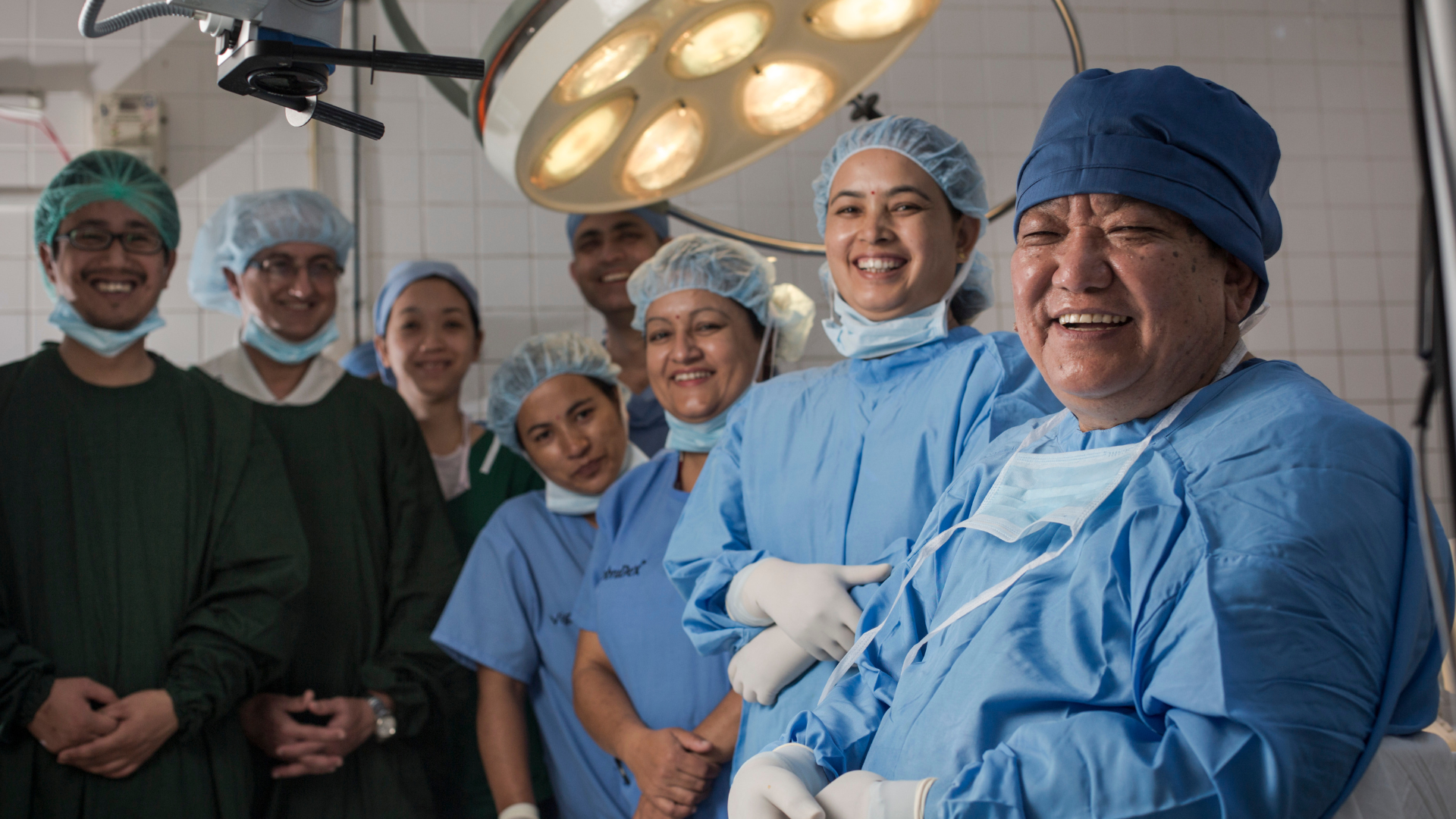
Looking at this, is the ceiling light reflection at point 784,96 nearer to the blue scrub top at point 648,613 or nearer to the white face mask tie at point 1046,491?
the white face mask tie at point 1046,491

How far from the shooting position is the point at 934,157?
155cm

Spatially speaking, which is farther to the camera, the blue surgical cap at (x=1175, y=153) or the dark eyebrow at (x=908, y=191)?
the dark eyebrow at (x=908, y=191)

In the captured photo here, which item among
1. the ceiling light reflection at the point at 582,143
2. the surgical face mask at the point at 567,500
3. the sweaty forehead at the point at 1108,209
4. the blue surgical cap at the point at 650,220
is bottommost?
the surgical face mask at the point at 567,500

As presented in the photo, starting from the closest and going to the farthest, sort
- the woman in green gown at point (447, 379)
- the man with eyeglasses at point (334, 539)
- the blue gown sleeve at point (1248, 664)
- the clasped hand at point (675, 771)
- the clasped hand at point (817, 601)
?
1. the blue gown sleeve at point (1248, 664)
2. the clasped hand at point (817, 601)
3. the clasped hand at point (675, 771)
4. the man with eyeglasses at point (334, 539)
5. the woman in green gown at point (447, 379)

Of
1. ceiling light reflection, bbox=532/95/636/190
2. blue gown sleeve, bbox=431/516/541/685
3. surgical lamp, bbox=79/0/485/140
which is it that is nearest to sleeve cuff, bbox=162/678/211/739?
blue gown sleeve, bbox=431/516/541/685

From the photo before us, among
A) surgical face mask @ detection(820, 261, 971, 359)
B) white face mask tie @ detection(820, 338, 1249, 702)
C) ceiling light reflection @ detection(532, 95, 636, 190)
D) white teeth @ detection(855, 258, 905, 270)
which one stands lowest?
white face mask tie @ detection(820, 338, 1249, 702)

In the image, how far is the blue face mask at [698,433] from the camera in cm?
204

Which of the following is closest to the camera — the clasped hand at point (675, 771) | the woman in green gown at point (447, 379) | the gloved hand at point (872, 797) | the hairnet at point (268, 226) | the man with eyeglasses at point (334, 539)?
the gloved hand at point (872, 797)

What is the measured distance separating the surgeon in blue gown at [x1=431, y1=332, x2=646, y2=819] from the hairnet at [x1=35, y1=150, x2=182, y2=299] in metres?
0.81

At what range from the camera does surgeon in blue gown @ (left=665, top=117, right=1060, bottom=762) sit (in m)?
1.39

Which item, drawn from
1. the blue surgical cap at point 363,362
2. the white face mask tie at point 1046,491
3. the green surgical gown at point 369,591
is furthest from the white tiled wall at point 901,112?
the white face mask tie at point 1046,491

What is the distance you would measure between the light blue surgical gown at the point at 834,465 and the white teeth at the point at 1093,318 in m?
0.35

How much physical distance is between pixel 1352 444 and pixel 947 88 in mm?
3129

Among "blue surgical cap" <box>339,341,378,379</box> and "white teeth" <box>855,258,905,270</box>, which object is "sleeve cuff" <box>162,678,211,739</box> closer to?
"blue surgical cap" <box>339,341,378,379</box>
